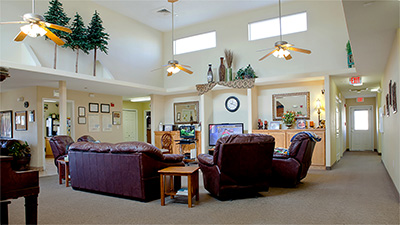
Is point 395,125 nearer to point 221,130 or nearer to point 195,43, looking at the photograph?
point 221,130

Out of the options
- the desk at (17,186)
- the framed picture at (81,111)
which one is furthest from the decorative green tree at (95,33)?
the desk at (17,186)

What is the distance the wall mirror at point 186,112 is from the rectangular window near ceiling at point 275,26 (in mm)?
3019

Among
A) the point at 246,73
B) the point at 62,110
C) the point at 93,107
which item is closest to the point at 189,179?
the point at 62,110

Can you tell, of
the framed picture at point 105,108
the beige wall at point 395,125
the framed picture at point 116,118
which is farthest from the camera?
the framed picture at point 116,118

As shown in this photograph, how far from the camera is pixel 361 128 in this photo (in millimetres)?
11961

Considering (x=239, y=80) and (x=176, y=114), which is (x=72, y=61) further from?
(x=239, y=80)

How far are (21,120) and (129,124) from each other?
5.31 metres

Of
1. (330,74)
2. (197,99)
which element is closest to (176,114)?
(197,99)

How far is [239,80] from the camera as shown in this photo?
7805 millimetres

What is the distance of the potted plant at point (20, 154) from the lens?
285 inches

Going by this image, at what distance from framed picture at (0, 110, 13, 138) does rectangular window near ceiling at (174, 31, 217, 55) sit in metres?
5.70

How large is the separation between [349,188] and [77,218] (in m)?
4.30

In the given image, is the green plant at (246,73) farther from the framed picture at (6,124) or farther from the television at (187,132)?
the framed picture at (6,124)

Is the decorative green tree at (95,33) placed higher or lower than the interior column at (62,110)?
higher
